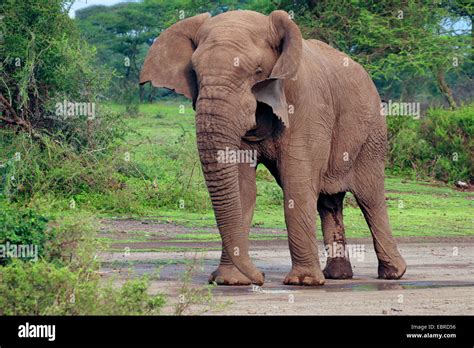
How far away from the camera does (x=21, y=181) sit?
16.5 metres

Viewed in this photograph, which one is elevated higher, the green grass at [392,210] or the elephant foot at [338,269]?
the green grass at [392,210]

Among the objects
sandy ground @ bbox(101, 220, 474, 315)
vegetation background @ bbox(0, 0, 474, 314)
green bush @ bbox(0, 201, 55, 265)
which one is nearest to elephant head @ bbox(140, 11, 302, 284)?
sandy ground @ bbox(101, 220, 474, 315)

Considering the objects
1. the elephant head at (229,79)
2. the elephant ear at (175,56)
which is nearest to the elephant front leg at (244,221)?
the elephant head at (229,79)

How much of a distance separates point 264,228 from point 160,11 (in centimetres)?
3568

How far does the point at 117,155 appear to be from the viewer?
58.4 feet

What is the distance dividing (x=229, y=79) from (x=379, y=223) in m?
Answer: 3.34

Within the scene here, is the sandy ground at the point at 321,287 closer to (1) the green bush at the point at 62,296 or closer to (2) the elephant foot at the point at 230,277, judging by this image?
(2) the elephant foot at the point at 230,277

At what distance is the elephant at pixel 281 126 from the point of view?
10.0m

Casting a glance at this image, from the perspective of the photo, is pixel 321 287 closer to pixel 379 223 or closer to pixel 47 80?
pixel 379 223

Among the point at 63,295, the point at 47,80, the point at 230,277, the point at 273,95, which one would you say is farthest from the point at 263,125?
the point at 47,80

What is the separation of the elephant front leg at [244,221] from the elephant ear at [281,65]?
70 cm
